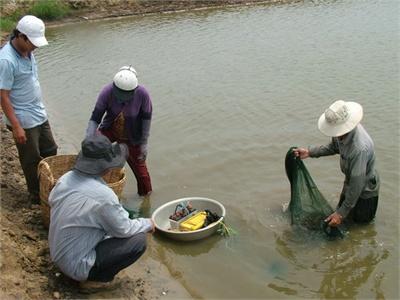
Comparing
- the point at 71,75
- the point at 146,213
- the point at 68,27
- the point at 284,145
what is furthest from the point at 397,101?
the point at 68,27

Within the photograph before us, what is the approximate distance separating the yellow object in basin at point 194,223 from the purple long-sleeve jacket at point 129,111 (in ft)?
3.41

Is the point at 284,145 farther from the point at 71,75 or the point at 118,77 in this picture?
the point at 71,75

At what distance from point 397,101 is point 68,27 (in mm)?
16669

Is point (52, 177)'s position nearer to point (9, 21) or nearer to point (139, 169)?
point (139, 169)

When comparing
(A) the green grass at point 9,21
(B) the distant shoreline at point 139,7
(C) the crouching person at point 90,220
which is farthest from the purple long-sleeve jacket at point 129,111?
(B) the distant shoreline at point 139,7

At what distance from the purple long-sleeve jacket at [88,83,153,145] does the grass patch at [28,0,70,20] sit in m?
19.3

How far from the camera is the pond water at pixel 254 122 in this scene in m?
4.60

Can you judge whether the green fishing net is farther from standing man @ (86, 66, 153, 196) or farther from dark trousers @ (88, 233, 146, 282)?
dark trousers @ (88, 233, 146, 282)

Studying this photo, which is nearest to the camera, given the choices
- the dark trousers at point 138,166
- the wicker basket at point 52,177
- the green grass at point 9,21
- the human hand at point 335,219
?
the wicker basket at point 52,177

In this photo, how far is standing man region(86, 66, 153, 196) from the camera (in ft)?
15.9

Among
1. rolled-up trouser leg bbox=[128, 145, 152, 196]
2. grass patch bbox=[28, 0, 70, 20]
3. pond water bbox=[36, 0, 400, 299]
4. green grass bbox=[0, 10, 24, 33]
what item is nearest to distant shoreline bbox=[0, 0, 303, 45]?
grass patch bbox=[28, 0, 70, 20]

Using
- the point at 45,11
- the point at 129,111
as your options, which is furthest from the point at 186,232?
the point at 45,11

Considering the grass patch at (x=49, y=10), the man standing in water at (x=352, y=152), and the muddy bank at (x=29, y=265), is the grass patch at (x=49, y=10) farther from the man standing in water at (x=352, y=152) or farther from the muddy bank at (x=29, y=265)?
the man standing in water at (x=352, y=152)

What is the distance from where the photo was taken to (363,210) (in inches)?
194
